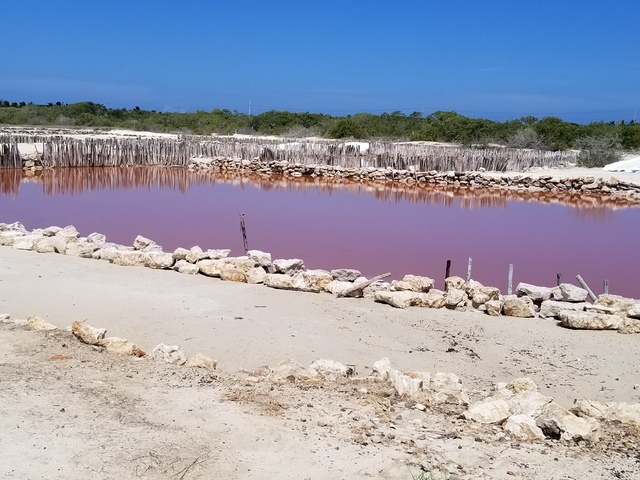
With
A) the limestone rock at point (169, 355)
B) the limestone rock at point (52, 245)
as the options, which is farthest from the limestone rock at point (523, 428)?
the limestone rock at point (52, 245)

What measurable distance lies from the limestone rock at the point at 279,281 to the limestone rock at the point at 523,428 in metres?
4.04

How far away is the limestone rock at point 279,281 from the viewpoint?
25.0 feet

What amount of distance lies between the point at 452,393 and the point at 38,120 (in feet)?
159

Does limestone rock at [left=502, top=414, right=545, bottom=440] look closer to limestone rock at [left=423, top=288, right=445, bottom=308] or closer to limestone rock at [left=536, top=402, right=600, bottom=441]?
limestone rock at [left=536, top=402, right=600, bottom=441]

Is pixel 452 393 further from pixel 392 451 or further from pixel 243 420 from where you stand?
pixel 243 420

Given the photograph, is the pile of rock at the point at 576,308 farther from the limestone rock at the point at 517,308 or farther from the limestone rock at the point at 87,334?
the limestone rock at the point at 87,334

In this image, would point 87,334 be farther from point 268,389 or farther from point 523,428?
point 523,428

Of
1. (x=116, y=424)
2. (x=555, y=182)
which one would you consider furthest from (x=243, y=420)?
(x=555, y=182)

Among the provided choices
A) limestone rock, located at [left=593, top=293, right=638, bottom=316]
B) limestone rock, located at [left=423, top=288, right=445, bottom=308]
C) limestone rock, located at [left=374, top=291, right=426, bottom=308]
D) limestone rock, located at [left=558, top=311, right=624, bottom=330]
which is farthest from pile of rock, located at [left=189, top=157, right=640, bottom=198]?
limestone rock, located at [left=374, top=291, right=426, bottom=308]

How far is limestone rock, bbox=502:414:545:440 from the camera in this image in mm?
3766

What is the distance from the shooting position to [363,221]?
14227mm

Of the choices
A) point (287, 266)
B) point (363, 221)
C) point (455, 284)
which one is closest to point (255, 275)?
point (287, 266)

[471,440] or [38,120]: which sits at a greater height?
[38,120]

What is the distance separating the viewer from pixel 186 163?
2562 centimetres
